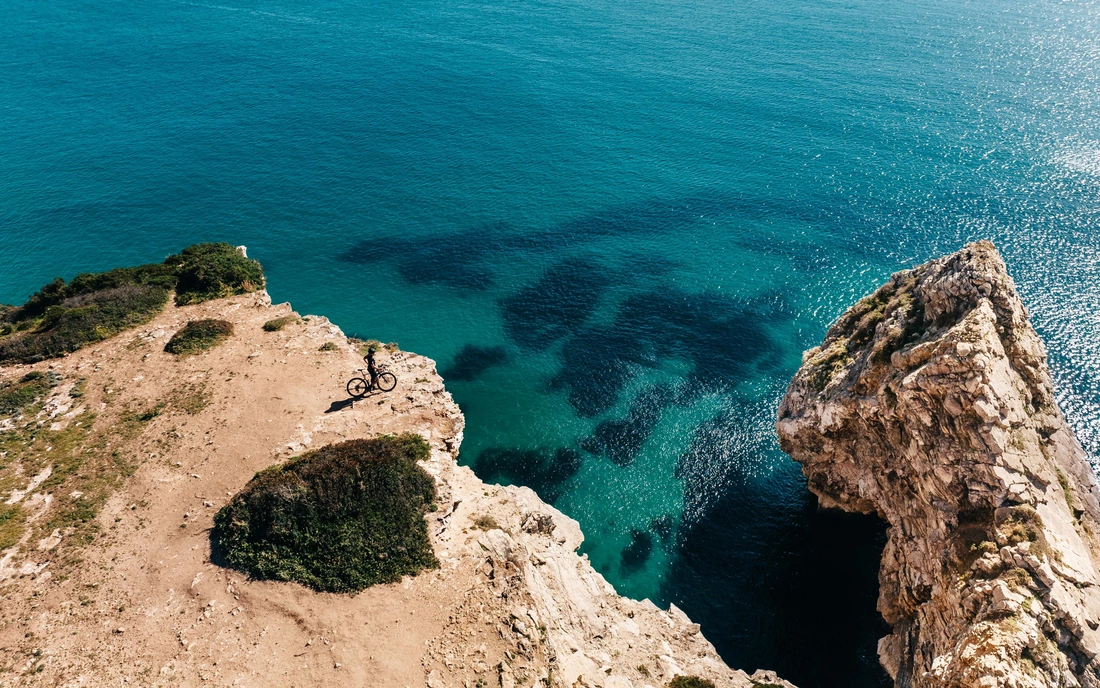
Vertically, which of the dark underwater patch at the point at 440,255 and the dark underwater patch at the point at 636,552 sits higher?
the dark underwater patch at the point at 440,255

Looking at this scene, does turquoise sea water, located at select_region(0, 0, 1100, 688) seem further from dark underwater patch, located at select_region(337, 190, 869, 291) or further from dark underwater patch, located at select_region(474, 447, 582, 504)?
dark underwater patch, located at select_region(337, 190, 869, 291)

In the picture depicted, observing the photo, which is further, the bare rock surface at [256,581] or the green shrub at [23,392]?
the green shrub at [23,392]

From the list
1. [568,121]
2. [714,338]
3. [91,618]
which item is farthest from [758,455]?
[568,121]

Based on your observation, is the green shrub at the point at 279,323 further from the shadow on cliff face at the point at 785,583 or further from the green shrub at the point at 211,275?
the shadow on cliff face at the point at 785,583

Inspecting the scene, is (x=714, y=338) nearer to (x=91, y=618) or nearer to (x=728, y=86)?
(x=91, y=618)

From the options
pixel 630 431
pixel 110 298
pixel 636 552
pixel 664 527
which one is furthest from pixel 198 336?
pixel 664 527

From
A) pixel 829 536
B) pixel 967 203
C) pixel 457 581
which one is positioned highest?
pixel 967 203

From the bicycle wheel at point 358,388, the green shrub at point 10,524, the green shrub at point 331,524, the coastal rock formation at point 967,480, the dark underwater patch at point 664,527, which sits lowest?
the dark underwater patch at point 664,527

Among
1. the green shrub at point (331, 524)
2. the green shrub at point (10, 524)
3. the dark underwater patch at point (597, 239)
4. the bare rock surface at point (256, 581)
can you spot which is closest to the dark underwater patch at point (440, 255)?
the dark underwater patch at point (597, 239)
